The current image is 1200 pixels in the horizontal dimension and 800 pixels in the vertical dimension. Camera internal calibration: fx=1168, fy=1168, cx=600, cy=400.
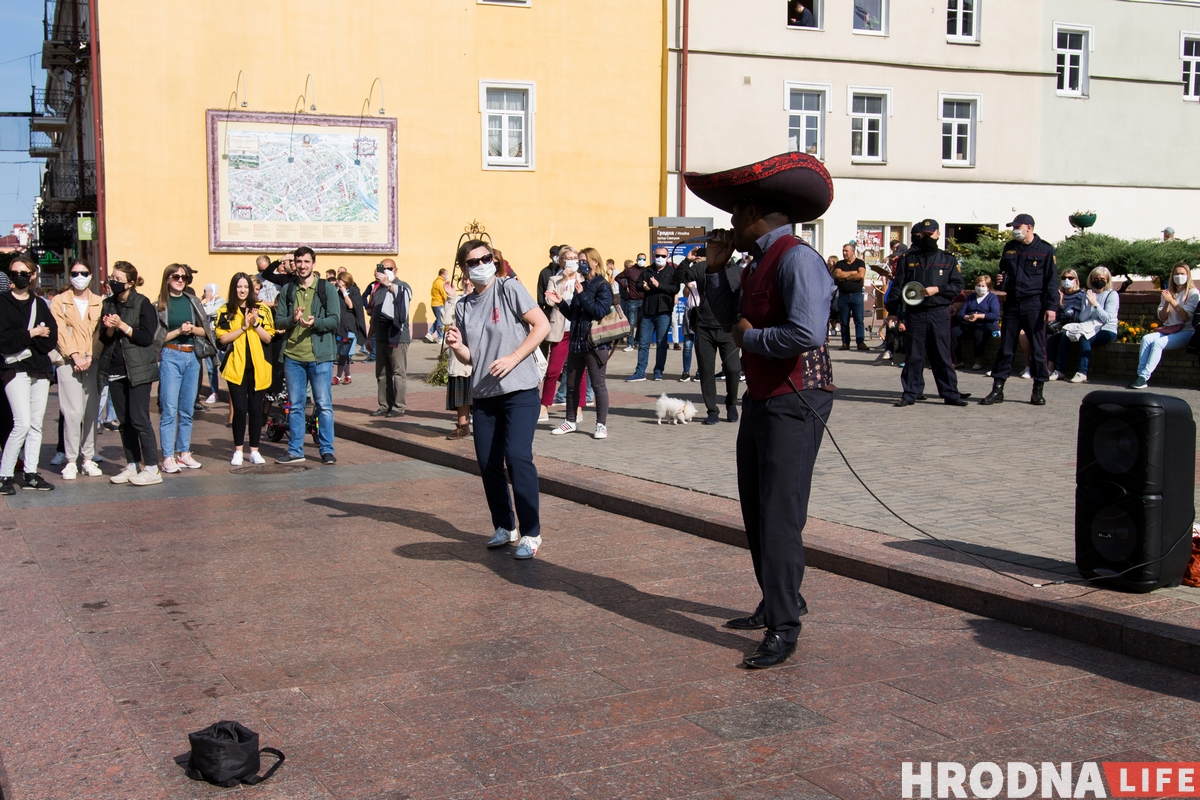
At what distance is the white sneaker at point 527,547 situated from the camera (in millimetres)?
7012

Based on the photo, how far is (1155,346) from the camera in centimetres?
1459

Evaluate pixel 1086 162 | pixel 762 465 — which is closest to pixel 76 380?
pixel 762 465

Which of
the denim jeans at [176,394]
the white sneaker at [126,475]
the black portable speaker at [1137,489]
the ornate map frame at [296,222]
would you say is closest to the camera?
the black portable speaker at [1137,489]

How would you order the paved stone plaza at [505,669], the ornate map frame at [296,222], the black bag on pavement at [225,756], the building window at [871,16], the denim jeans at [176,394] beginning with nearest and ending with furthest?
the black bag on pavement at [225,756] < the paved stone plaza at [505,669] < the denim jeans at [176,394] < the ornate map frame at [296,222] < the building window at [871,16]

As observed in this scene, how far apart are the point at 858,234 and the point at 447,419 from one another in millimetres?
19603

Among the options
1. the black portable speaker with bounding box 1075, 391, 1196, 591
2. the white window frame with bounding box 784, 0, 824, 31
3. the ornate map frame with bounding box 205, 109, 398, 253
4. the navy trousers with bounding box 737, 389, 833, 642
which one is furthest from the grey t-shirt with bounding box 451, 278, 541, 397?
the white window frame with bounding box 784, 0, 824, 31

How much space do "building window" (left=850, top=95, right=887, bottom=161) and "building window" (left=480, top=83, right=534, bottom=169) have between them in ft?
28.8

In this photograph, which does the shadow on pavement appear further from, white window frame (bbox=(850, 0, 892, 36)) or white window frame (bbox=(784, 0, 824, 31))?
white window frame (bbox=(850, 0, 892, 36))

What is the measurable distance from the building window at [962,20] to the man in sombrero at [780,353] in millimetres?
28783

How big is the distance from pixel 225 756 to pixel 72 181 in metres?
34.8

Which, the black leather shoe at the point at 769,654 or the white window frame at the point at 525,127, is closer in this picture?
the black leather shoe at the point at 769,654

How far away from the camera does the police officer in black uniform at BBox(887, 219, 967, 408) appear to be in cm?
1344

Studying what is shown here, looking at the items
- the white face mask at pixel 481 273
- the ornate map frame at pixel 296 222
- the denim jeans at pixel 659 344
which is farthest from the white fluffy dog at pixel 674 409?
the ornate map frame at pixel 296 222

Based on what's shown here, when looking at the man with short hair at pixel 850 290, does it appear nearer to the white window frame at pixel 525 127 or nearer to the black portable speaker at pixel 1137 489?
the white window frame at pixel 525 127
